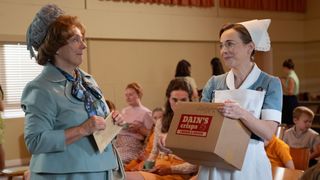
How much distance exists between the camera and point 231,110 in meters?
1.76

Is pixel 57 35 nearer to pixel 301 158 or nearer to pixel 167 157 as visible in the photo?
pixel 167 157

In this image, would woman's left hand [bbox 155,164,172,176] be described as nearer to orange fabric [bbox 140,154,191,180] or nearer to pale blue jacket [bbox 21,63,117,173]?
orange fabric [bbox 140,154,191,180]

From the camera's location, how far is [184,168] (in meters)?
3.08

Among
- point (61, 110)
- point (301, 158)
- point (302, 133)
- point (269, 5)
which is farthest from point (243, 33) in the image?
point (269, 5)

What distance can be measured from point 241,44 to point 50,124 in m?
0.84

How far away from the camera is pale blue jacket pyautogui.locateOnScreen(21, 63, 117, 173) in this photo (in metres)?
1.62

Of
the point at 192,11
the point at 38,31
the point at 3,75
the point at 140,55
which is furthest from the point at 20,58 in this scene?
the point at 38,31

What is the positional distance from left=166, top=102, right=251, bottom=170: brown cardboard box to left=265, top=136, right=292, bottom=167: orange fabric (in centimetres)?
160

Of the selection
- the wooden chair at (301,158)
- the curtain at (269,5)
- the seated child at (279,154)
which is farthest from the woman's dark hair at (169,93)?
the curtain at (269,5)

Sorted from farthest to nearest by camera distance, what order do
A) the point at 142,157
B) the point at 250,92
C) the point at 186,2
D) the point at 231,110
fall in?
the point at 186,2
the point at 142,157
the point at 250,92
the point at 231,110

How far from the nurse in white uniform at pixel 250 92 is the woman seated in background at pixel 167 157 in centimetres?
104

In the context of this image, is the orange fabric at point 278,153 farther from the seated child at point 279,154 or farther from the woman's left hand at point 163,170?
the woman's left hand at point 163,170

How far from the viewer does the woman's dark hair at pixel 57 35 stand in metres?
1.71

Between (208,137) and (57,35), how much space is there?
0.68 m
